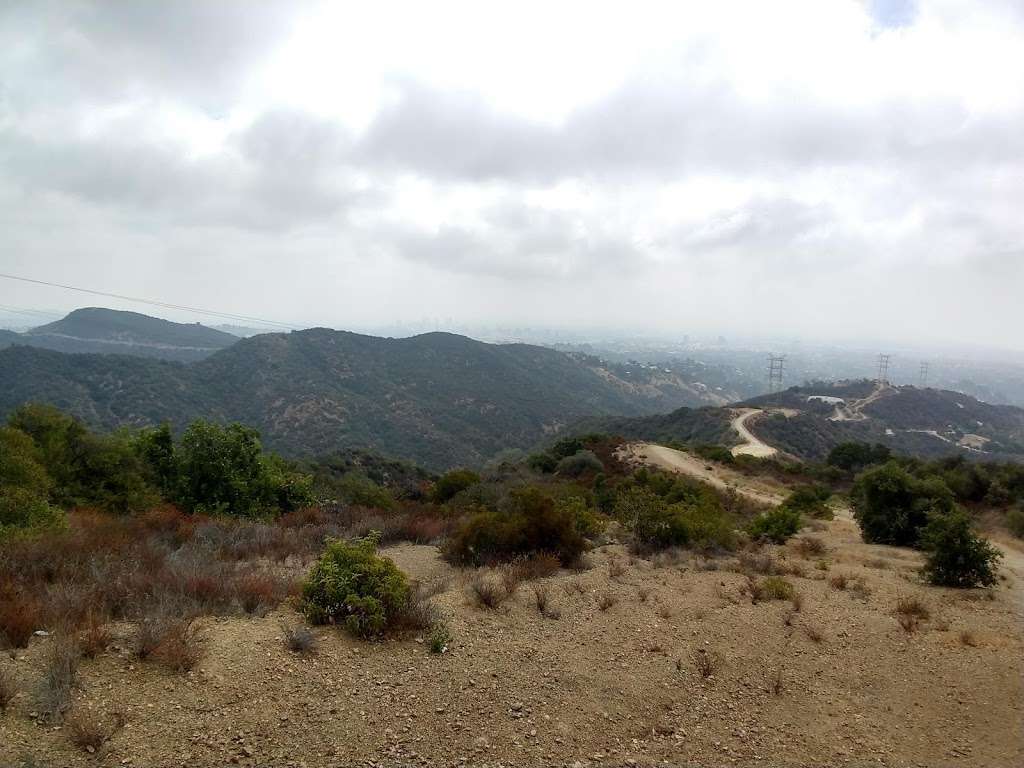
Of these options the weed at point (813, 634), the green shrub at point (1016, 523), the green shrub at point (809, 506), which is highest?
the weed at point (813, 634)

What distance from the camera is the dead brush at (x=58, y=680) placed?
13.0ft

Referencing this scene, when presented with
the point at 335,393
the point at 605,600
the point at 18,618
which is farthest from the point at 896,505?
the point at 335,393

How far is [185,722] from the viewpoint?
4.12 metres

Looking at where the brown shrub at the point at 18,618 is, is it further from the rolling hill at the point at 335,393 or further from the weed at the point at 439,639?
the rolling hill at the point at 335,393

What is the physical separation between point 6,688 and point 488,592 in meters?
4.86

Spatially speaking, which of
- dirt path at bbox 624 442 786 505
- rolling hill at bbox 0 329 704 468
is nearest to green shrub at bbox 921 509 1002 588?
dirt path at bbox 624 442 786 505

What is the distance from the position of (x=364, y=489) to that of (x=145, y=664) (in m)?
16.3

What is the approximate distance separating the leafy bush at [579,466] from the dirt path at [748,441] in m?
14.7

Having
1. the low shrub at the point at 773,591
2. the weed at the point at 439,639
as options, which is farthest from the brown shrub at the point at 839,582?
the weed at the point at 439,639

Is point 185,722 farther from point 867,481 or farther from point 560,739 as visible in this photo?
point 867,481

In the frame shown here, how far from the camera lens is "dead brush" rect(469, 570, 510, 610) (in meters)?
7.20

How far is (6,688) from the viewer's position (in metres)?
4.04

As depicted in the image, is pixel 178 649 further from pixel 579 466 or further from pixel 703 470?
pixel 703 470

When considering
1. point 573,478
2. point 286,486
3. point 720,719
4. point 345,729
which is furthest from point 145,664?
point 573,478
